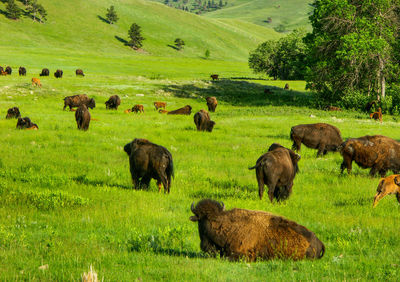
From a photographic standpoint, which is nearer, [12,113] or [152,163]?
[152,163]

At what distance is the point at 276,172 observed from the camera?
9.78 meters

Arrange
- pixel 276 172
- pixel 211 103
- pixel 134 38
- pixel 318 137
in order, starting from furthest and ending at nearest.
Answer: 1. pixel 134 38
2. pixel 211 103
3. pixel 318 137
4. pixel 276 172

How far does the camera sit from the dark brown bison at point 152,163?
10.8 m

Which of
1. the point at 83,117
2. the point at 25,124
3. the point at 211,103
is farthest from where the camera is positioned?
the point at 211,103

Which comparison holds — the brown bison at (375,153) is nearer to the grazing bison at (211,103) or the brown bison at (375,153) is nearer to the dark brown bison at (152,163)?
the dark brown bison at (152,163)

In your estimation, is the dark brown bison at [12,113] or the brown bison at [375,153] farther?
the dark brown bison at [12,113]

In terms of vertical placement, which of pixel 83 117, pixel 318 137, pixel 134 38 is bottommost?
pixel 83 117

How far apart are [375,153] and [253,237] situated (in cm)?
809

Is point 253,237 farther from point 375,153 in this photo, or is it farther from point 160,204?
point 375,153

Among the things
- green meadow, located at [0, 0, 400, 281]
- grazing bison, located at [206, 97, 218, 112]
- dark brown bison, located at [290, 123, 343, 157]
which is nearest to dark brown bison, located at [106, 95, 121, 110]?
green meadow, located at [0, 0, 400, 281]

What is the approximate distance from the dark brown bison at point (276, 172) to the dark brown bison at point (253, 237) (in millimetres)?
3300

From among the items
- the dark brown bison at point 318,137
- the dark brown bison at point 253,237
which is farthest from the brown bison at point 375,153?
the dark brown bison at point 253,237

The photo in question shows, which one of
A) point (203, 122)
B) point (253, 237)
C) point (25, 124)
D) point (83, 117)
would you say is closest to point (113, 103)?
point (25, 124)

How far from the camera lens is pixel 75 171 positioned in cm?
1311
